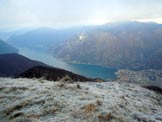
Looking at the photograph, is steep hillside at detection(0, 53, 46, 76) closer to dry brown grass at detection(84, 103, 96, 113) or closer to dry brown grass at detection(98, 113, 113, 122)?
dry brown grass at detection(84, 103, 96, 113)

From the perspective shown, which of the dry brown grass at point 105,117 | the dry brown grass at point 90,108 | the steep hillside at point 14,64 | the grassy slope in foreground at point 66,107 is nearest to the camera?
the dry brown grass at point 105,117

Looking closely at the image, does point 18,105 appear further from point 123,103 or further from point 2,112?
point 123,103

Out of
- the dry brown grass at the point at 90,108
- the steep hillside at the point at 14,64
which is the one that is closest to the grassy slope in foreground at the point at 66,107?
the dry brown grass at the point at 90,108

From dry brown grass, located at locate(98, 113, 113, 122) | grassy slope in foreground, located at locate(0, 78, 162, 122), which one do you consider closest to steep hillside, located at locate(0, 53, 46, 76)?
grassy slope in foreground, located at locate(0, 78, 162, 122)

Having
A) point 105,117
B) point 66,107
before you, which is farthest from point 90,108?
point 66,107

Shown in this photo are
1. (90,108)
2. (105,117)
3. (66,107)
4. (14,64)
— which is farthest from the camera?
(14,64)

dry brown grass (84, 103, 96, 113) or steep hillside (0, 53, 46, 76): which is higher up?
steep hillside (0, 53, 46, 76)

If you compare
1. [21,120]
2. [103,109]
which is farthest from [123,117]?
[21,120]

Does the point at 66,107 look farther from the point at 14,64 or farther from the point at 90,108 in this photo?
the point at 14,64

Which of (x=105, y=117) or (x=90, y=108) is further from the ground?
(x=90, y=108)

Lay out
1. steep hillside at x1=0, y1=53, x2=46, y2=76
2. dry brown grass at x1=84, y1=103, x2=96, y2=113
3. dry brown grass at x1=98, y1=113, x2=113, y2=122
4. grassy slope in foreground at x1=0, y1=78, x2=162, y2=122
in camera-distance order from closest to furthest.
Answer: dry brown grass at x1=98, y1=113, x2=113, y2=122, grassy slope in foreground at x1=0, y1=78, x2=162, y2=122, dry brown grass at x1=84, y1=103, x2=96, y2=113, steep hillside at x1=0, y1=53, x2=46, y2=76

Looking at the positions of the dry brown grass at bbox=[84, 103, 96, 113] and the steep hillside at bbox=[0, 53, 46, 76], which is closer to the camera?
the dry brown grass at bbox=[84, 103, 96, 113]

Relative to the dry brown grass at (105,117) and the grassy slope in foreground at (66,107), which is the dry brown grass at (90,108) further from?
the dry brown grass at (105,117)
